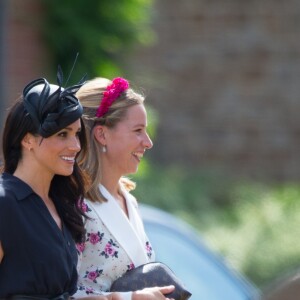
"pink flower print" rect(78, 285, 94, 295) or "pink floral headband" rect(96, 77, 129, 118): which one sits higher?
"pink floral headband" rect(96, 77, 129, 118)

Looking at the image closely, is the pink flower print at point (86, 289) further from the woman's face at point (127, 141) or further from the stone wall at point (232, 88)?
the stone wall at point (232, 88)

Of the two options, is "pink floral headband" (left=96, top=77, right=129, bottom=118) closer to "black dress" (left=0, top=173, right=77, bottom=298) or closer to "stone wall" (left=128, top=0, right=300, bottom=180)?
"black dress" (left=0, top=173, right=77, bottom=298)

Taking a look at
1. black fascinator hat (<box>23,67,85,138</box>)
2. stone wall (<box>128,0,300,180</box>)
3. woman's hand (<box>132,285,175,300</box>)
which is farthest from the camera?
stone wall (<box>128,0,300,180</box>)

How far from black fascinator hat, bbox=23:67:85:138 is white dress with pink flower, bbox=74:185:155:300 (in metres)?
0.50

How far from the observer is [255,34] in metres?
15.9

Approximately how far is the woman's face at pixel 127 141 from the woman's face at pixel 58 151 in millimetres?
453

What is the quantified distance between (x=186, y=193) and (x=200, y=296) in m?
6.29

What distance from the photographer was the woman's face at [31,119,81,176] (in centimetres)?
441

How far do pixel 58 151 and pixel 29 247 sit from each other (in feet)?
1.25

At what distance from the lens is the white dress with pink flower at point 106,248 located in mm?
4754

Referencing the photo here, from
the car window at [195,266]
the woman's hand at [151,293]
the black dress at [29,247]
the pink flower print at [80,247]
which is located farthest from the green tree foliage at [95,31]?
the black dress at [29,247]

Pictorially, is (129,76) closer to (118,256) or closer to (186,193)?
(186,193)

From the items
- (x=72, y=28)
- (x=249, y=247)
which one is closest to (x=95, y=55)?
(x=72, y=28)

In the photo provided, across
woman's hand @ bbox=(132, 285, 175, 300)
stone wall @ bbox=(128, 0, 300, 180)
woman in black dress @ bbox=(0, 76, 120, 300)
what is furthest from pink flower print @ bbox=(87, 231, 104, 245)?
stone wall @ bbox=(128, 0, 300, 180)
